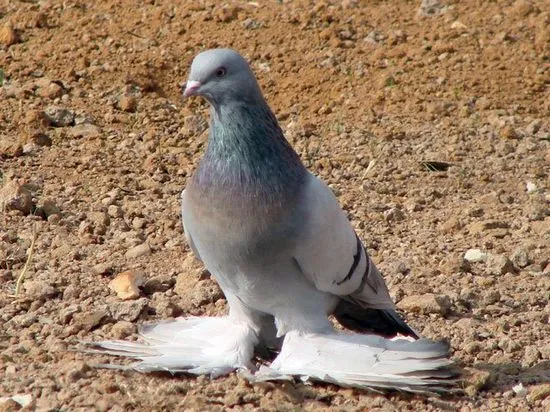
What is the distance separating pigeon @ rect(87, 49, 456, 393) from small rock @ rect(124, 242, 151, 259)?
3.11ft

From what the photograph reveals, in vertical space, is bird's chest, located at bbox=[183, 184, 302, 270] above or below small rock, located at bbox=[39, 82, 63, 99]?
above

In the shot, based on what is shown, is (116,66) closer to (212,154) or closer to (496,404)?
(212,154)

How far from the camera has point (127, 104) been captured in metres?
7.36

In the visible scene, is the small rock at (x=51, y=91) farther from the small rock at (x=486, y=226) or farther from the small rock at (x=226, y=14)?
the small rock at (x=486, y=226)

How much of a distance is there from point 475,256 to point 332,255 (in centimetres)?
154

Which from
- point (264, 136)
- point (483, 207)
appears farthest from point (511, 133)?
point (264, 136)

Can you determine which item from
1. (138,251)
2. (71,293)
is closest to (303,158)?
(138,251)

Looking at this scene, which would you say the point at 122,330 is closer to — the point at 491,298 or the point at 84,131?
the point at 491,298

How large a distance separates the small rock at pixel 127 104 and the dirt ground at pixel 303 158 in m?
0.01

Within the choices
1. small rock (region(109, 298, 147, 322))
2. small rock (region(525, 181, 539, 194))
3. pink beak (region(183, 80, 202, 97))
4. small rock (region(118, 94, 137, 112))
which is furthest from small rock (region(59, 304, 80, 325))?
small rock (region(525, 181, 539, 194))

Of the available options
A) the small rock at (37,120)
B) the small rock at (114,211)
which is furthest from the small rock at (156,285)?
the small rock at (37,120)

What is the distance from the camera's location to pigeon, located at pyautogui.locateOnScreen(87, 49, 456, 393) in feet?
14.3

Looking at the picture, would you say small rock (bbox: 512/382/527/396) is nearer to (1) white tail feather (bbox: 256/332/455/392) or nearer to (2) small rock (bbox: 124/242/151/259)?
(1) white tail feather (bbox: 256/332/455/392)

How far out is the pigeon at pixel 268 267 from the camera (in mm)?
4371
